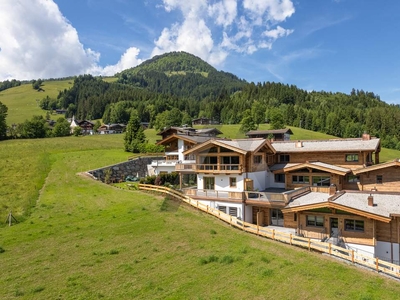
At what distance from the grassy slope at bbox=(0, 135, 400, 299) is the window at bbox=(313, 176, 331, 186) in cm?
1258

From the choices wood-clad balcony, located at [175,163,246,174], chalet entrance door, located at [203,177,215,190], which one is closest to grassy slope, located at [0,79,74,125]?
wood-clad balcony, located at [175,163,246,174]

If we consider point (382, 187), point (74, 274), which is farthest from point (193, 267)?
point (382, 187)

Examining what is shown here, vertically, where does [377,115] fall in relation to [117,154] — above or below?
above

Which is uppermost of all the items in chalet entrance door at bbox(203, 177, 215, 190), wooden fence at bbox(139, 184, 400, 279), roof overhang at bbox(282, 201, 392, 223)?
chalet entrance door at bbox(203, 177, 215, 190)

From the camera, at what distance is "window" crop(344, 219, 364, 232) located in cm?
2173

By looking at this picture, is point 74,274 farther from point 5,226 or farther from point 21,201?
point 21,201

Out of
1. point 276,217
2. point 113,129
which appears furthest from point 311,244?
point 113,129

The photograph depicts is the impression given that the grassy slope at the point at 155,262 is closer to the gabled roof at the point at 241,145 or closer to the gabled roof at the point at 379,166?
the gabled roof at the point at 241,145

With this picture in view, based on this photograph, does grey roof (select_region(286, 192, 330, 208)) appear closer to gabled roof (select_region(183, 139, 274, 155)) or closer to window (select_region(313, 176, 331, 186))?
window (select_region(313, 176, 331, 186))

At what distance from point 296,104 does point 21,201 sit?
13503 cm

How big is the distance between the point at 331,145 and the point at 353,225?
41.4ft

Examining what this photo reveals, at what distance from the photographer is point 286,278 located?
1431 centimetres

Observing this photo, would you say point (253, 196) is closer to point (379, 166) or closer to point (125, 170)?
point (379, 166)

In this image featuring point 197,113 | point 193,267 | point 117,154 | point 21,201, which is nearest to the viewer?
point 193,267
